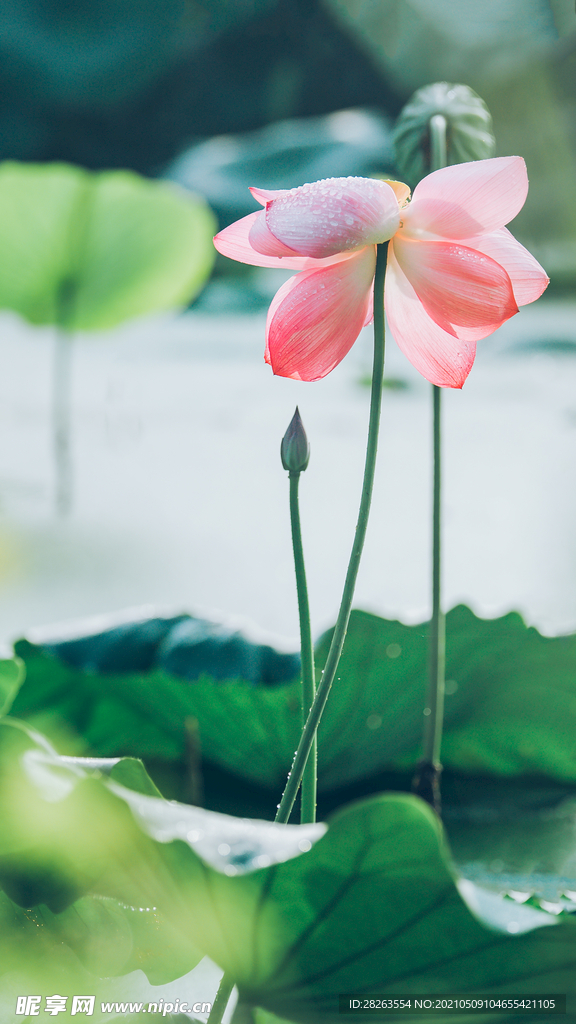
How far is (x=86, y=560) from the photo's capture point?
621mm

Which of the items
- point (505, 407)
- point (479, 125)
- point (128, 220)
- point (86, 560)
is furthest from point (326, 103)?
point (479, 125)

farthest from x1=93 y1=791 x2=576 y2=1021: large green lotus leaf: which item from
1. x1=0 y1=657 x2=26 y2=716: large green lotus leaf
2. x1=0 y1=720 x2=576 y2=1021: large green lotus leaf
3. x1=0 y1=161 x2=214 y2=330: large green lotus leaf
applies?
x1=0 y1=161 x2=214 y2=330: large green lotus leaf

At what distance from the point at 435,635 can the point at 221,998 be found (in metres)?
0.10

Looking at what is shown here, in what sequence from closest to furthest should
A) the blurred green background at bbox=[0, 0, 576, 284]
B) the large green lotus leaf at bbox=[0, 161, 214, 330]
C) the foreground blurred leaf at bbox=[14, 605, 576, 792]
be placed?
the foreground blurred leaf at bbox=[14, 605, 576, 792] < the large green lotus leaf at bbox=[0, 161, 214, 330] < the blurred green background at bbox=[0, 0, 576, 284]

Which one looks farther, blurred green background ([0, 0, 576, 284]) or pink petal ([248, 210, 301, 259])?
blurred green background ([0, 0, 576, 284])

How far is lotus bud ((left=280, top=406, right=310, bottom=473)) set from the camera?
0.12 meters

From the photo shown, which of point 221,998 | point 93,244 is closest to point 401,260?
point 221,998

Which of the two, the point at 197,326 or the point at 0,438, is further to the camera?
the point at 197,326

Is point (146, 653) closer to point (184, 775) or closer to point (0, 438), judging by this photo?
point (184, 775)

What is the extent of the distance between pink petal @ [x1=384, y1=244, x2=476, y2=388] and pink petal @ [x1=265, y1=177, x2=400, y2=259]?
23 millimetres

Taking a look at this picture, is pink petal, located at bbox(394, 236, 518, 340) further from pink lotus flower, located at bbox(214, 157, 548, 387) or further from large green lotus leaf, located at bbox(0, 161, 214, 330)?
large green lotus leaf, located at bbox(0, 161, 214, 330)

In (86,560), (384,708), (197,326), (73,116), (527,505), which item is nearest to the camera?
(384,708)

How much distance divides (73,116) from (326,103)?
93 centimetres

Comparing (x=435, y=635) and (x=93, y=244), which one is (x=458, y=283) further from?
(x=93, y=244)
